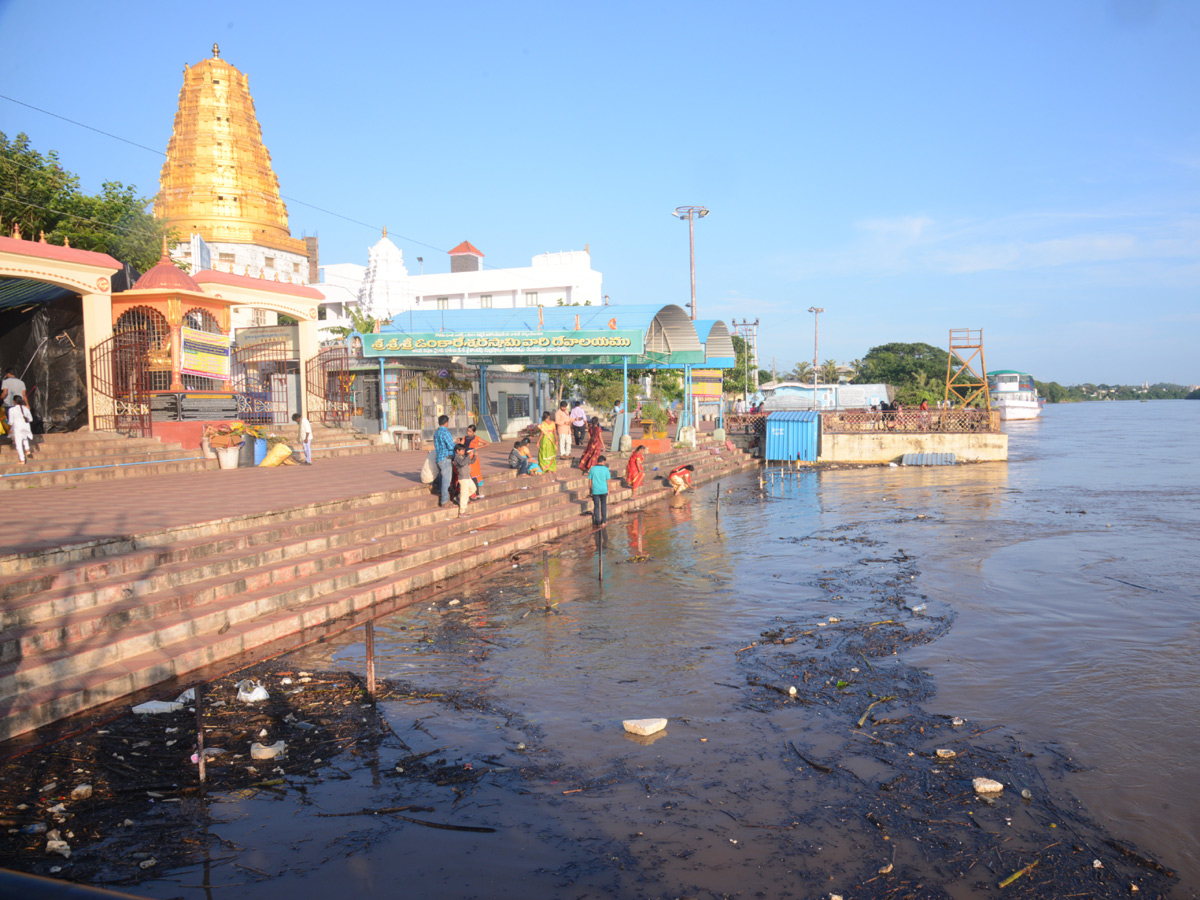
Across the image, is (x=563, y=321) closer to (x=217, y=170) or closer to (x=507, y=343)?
(x=507, y=343)

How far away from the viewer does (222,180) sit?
44531 millimetres

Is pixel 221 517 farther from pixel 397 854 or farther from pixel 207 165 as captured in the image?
pixel 207 165

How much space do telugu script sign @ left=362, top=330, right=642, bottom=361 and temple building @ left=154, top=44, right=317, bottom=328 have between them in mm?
23655

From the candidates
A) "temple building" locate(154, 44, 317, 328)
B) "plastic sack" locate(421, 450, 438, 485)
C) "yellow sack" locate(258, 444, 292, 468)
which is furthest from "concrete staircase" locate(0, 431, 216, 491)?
"temple building" locate(154, 44, 317, 328)

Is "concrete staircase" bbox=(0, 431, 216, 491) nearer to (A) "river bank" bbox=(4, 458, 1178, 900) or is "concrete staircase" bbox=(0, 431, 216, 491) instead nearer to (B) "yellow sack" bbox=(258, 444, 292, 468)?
(B) "yellow sack" bbox=(258, 444, 292, 468)

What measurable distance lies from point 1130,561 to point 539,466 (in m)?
11.3

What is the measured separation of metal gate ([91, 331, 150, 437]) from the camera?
17.4m

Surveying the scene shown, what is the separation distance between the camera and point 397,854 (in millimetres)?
4383

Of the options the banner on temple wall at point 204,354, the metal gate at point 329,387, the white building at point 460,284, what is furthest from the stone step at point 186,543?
the white building at point 460,284

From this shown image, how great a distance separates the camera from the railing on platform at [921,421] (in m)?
31.6

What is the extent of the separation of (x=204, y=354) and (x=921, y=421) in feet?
83.3

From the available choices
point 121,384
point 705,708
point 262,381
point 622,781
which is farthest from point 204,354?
point 622,781

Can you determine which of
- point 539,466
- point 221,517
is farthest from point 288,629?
point 539,466

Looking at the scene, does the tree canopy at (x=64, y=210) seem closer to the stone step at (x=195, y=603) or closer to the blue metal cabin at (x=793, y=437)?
the stone step at (x=195, y=603)
